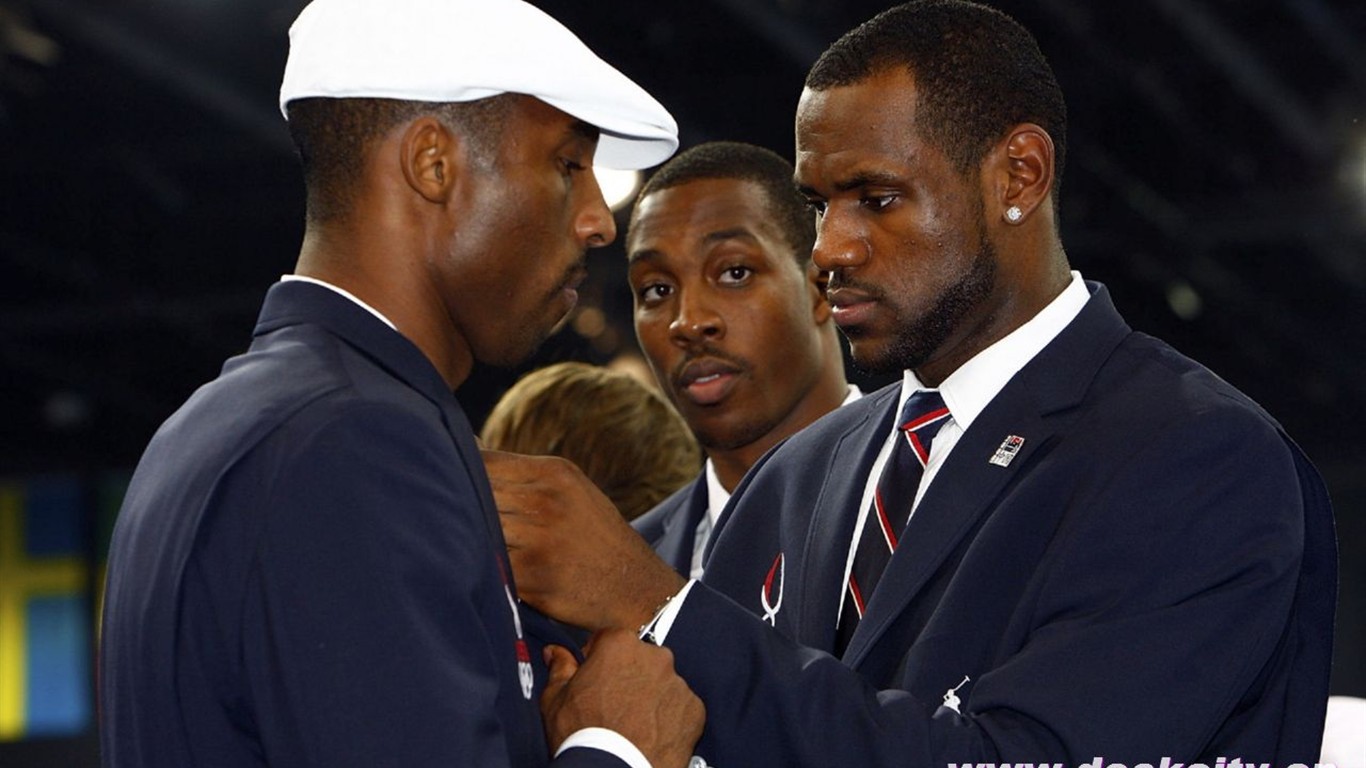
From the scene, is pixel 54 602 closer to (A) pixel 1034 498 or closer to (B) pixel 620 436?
(B) pixel 620 436

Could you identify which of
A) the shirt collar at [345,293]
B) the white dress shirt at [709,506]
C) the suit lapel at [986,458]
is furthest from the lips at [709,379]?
the shirt collar at [345,293]

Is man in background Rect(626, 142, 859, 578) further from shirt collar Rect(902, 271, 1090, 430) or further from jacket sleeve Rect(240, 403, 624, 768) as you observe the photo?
jacket sleeve Rect(240, 403, 624, 768)

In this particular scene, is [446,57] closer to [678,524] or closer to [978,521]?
[978,521]

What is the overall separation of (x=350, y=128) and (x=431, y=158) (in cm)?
8

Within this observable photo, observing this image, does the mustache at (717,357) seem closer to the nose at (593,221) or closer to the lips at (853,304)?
the lips at (853,304)

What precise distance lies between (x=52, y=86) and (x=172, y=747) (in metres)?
6.71

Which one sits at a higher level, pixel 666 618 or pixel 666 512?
pixel 666 618

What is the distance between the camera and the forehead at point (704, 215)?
3354 mm

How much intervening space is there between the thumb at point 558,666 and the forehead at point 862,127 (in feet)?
2.40

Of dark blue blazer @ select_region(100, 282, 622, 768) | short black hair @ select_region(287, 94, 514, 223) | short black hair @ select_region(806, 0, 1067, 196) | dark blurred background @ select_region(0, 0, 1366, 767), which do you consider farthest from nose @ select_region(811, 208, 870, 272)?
dark blurred background @ select_region(0, 0, 1366, 767)

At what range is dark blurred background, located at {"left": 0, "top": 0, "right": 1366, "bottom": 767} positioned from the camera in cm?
723

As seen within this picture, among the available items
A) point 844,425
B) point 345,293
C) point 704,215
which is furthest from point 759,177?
point 345,293

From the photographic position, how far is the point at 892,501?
88.5 inches

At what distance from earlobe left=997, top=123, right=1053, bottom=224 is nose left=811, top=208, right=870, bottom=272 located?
190mm
